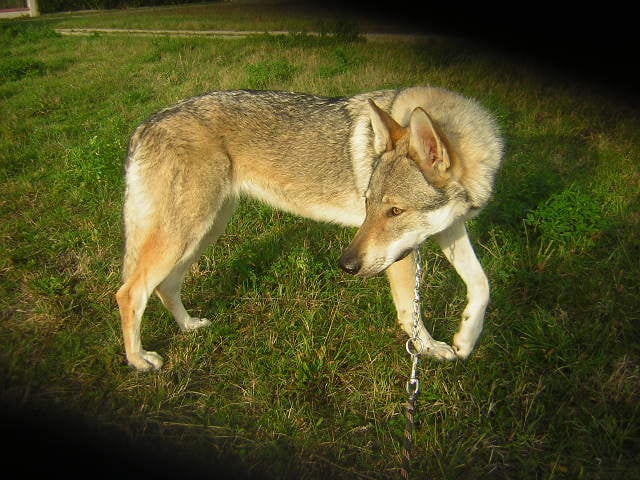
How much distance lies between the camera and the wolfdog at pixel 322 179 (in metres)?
2.74

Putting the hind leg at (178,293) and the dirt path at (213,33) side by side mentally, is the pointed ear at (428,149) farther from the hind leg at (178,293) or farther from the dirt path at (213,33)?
the dirt path at (213,33)

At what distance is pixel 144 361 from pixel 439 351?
195 centimetres

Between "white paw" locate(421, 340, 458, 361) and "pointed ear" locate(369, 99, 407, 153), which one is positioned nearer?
"pointed ear" locate(369, 99, 407, 153)

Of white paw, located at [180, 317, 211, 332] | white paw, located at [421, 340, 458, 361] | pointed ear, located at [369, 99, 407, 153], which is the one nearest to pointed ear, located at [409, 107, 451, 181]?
pointed ear, located at [369, 99, 407, 153]

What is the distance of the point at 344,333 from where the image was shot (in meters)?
3.18

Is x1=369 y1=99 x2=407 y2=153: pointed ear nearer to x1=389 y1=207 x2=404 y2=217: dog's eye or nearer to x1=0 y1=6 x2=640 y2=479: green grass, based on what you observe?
x1=389 y1=207 x2=404 y2=217: dog's eye

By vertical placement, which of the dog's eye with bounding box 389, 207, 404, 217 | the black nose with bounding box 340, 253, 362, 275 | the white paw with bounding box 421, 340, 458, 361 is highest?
the dog's eye with bounding box 389, 207, 404, 217

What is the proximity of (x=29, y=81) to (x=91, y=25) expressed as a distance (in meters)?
12.5

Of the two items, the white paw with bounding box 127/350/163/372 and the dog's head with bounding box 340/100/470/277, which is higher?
the dog's head with bounding box 340/100/470/277

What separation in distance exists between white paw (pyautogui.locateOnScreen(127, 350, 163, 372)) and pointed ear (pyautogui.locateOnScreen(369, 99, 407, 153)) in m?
2.03

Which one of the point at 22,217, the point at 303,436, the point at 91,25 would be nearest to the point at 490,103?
the point at 303,436

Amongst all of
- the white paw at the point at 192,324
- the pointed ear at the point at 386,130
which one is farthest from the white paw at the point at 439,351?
the white paw at the point at 192,324

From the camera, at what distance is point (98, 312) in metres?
3.48

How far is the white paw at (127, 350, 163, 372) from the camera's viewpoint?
9.79 ft
